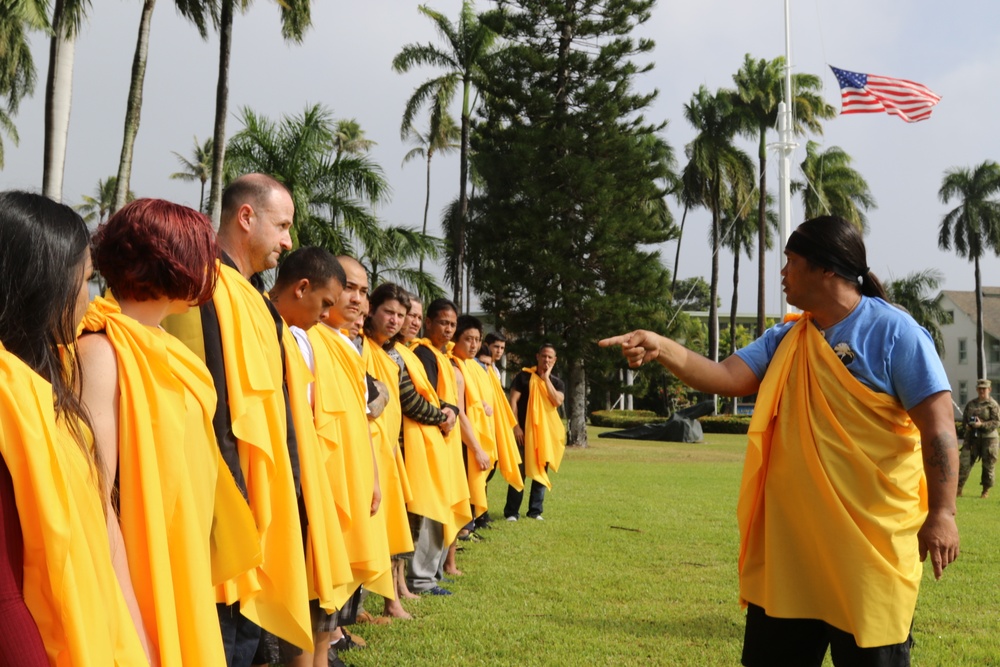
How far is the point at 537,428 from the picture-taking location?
1210 centimetres

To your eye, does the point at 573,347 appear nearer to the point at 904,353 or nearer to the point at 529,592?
the point at 529,592

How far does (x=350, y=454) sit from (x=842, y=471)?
7.21ft

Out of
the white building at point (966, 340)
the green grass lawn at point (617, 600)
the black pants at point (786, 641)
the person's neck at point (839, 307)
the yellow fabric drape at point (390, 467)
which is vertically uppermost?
the white building at point (966, 340)

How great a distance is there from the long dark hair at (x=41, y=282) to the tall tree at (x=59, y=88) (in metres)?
14.3

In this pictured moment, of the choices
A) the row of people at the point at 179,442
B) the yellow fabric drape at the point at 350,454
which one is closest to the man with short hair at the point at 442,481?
the row of people at the point at 179,442

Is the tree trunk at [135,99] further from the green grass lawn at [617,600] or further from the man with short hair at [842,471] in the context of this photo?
the man with short hair at [842,471]

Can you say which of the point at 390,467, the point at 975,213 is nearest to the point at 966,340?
the point at 975,213

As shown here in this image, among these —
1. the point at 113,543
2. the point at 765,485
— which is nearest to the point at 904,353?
the point at 765,485

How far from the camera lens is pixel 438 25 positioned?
33.8 metres

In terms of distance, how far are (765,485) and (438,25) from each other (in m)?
32.0

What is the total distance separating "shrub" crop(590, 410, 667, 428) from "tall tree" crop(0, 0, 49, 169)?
2629cm

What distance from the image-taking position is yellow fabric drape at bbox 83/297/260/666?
2.23 m

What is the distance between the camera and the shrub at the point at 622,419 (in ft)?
142

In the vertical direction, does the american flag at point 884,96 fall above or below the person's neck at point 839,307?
above
